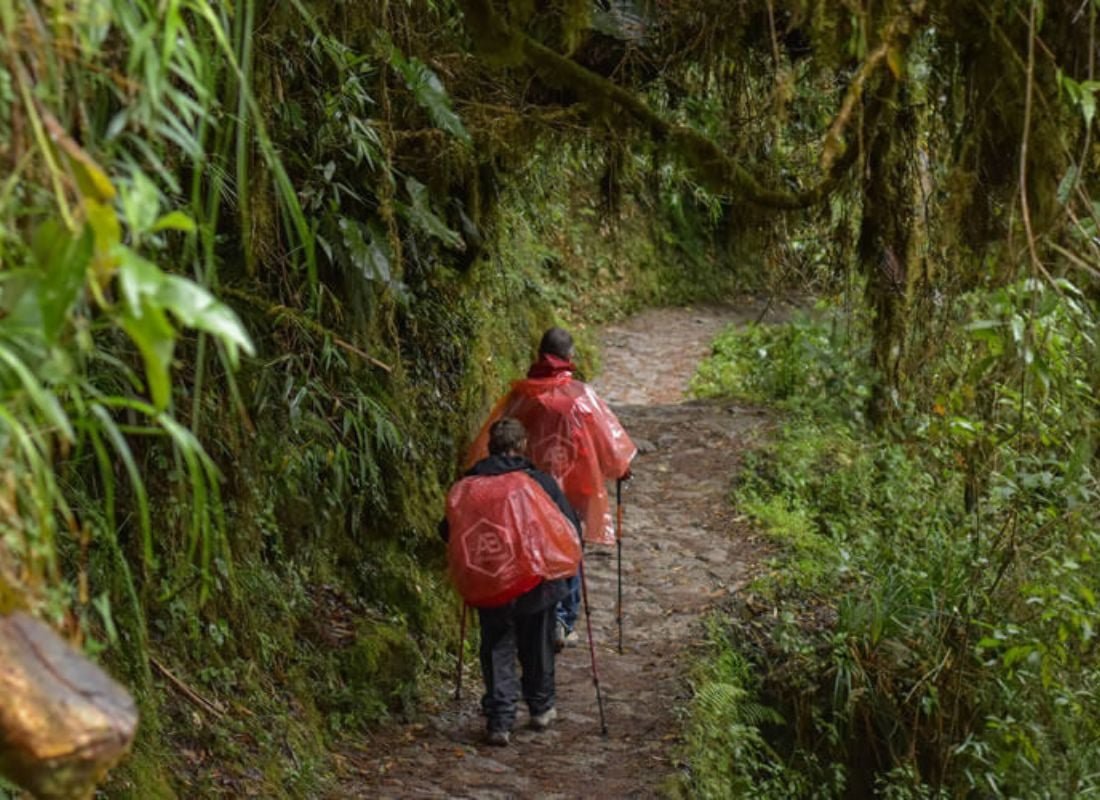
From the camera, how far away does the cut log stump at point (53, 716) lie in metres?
2.06

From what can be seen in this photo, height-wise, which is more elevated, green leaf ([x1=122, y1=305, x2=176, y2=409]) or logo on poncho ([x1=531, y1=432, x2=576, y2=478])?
green leaf ([x1=122, y1=305, x2=176, y2=409])

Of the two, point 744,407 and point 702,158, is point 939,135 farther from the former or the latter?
point 744,407

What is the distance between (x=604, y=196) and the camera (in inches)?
320

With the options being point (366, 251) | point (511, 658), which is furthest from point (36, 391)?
point (511, 658)

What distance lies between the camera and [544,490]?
7055 millimetres

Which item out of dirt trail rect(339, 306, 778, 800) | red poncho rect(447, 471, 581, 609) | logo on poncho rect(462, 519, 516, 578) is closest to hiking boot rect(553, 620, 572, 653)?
dirt trail rect(339, 306, 778, 800)

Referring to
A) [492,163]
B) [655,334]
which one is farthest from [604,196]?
[655,334]

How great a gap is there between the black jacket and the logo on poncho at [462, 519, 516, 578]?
204mm

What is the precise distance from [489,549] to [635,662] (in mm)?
2264

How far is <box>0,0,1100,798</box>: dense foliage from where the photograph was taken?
2.42 metres

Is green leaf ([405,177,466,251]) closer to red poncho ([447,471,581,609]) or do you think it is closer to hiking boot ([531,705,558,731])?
red poncho ([447,471,581,609])

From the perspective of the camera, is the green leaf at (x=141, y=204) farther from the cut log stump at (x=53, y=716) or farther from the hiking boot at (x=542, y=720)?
the hiking boot at (x=542, y=720)

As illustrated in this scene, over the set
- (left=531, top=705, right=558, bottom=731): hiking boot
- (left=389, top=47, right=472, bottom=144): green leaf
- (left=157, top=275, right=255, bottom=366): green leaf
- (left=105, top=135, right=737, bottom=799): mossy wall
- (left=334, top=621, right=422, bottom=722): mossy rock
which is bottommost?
(left=531, top=705, right=558, bottom=731): hiking boot

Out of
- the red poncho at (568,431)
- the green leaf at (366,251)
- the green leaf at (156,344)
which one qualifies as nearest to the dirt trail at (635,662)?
the red poncho at (568,431)
